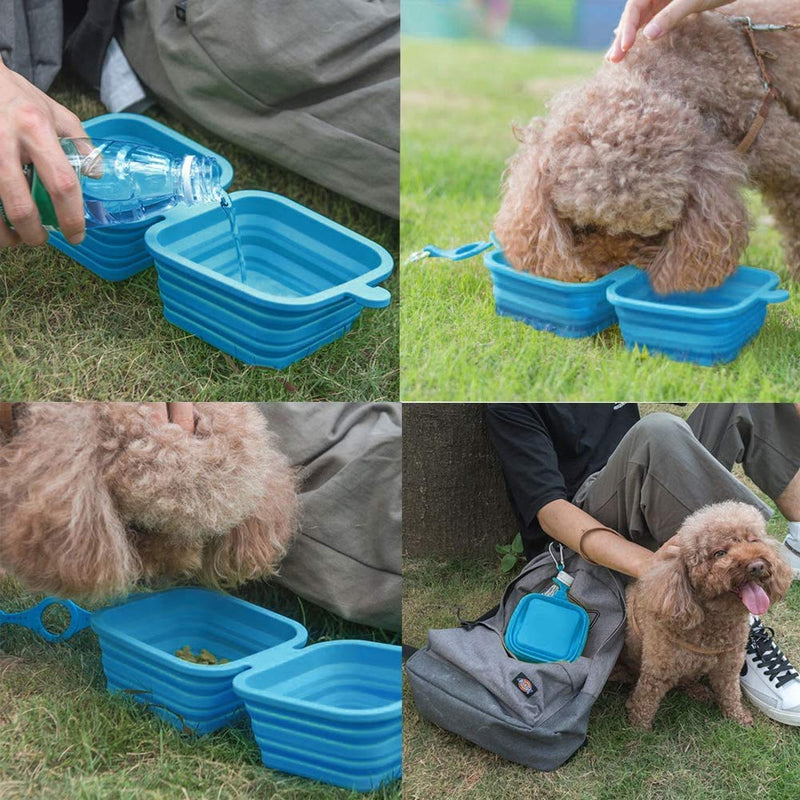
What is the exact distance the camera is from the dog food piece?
1750 millimetres

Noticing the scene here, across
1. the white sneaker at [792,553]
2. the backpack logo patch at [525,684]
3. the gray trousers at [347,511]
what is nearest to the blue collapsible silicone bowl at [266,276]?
the gray trousers at [347,511]

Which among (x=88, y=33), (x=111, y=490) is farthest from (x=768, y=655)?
(x=88, y=33)

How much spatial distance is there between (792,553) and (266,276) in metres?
1.26

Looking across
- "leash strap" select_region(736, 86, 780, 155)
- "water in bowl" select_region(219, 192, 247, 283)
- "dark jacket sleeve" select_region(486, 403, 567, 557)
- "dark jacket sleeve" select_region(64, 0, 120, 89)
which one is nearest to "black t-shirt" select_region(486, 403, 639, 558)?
"dark jacket sleeve" select_region(486, 403, 567, 557)

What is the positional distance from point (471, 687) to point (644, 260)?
2.95 ft

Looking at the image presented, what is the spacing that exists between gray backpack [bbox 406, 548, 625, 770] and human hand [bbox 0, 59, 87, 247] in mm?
Answer: 977

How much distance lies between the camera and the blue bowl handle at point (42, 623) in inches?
68.5

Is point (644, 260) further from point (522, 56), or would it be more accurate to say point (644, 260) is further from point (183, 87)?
point (522, 56)

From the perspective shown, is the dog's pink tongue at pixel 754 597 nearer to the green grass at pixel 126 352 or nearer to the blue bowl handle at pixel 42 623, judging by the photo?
the green grass at pixel 126 352

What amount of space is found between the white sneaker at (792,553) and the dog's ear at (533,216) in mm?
676

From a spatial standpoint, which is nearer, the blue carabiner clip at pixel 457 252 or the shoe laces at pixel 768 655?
the shoe laces at pixel 768 655

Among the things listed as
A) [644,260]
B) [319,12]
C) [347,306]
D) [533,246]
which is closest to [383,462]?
[347,306]

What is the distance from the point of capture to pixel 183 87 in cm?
228

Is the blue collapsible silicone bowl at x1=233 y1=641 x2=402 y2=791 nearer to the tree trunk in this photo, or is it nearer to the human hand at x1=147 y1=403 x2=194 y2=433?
the tree trunk
